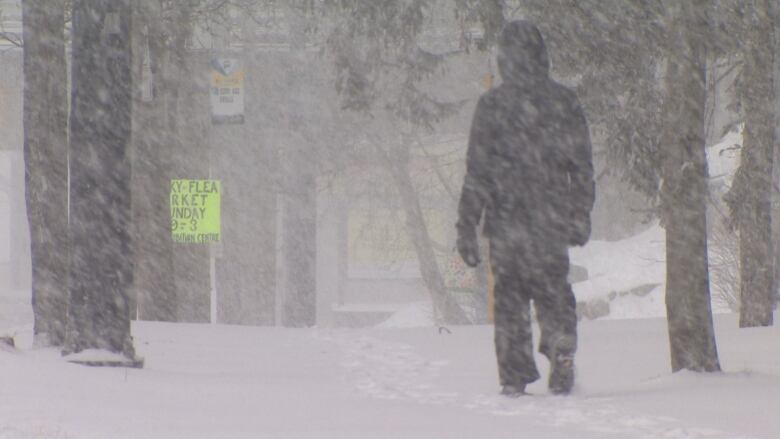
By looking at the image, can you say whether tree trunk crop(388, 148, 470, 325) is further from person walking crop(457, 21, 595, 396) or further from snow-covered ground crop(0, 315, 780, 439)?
person walking crop(457, 21, 595, 396)

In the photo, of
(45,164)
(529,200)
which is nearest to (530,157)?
(529,200)

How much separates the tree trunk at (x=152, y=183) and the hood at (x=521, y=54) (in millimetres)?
6199

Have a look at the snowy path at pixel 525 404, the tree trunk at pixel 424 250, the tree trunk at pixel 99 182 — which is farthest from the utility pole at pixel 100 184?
the tree trunk at pixel 424 250

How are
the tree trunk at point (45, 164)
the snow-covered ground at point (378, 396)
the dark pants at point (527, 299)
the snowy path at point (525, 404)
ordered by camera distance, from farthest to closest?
the tree trunk at point (45, 164), the dark pants at point (527, 299), the snowy path at point (525, 404), the snow-covered ground at point (378, 396)

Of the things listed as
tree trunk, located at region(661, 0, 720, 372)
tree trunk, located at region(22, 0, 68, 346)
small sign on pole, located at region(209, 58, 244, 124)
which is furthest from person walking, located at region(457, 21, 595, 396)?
small sign on pole, located at region(209, 58, 244, 124)

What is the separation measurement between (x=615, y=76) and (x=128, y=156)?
13.9 ft

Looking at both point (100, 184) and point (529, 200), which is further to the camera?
point (100, 184)

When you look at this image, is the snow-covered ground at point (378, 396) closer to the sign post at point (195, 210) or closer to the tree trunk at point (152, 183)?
the tree trunk at point (152, 183)

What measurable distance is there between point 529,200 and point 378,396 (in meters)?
1.33

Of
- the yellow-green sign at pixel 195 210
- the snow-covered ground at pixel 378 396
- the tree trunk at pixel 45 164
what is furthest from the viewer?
the yellow-green sign at pixel 195 210

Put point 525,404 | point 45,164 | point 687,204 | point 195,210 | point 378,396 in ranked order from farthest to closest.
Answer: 1. point 195,210
2. point 45,164
3. point 687,204
4. point 378,396
5. point 525,404

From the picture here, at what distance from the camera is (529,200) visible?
21.0 ft

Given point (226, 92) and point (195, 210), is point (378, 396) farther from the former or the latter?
point (226, 92)

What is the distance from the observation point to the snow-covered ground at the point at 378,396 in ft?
16.1
